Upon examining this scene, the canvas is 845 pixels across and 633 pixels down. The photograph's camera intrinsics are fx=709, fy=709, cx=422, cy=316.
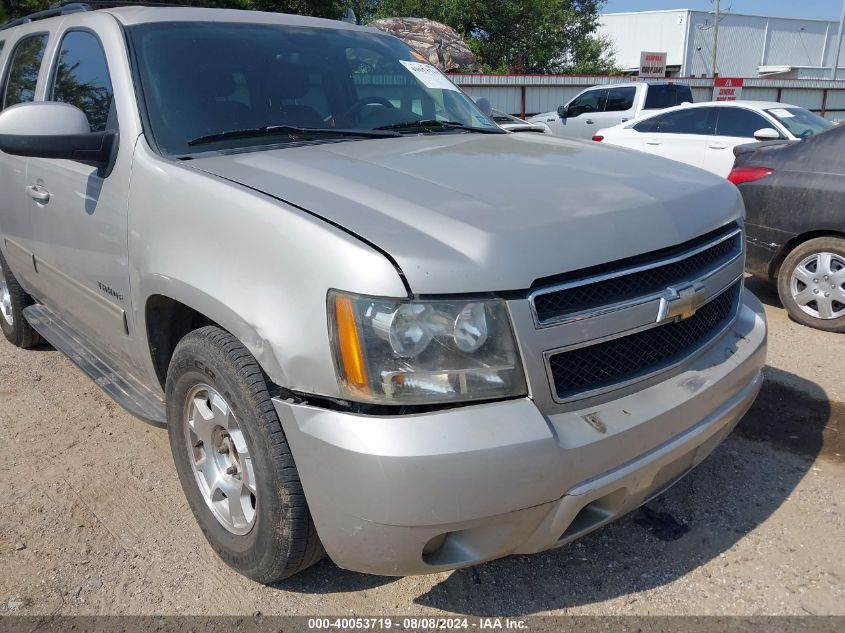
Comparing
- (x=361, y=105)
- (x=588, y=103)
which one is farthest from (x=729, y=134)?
(x=588, y=103)

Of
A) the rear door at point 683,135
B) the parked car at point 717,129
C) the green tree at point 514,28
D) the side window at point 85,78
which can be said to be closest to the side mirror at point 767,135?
the parked car at point 717,129

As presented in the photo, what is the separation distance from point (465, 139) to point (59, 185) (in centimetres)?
181

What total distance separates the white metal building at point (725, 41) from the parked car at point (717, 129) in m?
44.2

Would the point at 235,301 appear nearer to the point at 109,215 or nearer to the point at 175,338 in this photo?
the point at 175,338

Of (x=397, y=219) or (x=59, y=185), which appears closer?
(x=397, y=219)

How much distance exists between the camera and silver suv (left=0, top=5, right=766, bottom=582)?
185cm

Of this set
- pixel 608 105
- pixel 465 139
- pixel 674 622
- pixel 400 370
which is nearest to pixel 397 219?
pixel 400 370

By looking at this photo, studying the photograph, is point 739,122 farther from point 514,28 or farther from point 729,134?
point 514,28

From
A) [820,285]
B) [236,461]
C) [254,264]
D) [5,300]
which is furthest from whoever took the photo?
[820,285]

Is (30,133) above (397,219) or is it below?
above

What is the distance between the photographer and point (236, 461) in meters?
2.37

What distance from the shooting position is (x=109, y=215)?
2717 millimetres

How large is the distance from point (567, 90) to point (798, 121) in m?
12.8

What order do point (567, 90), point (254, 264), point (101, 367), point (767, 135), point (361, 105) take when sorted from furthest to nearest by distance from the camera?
1. point (567, 90)
2. point (767, 135)
3. point (101, 367)
4. point (361, 105)
5. point (254, 264)
